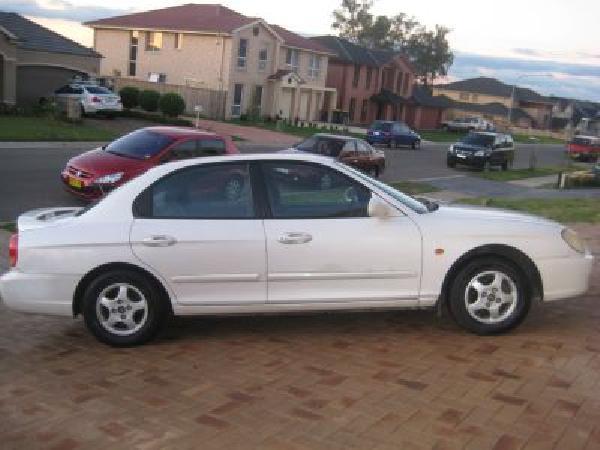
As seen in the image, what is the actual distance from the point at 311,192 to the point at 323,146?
15.2m

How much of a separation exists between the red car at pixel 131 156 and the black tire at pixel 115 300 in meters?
6.88

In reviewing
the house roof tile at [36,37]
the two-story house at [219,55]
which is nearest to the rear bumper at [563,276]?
the house roof tile at [36,37]

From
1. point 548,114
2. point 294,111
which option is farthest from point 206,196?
point 548,114

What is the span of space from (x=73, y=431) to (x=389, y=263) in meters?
2.66

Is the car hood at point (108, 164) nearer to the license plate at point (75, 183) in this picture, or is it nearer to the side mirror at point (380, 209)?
the license plate at point (75, 183)

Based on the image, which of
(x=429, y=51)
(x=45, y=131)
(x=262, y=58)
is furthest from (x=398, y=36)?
(x=45, y=131)

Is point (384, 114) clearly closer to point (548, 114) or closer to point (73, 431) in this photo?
point (548, 114)

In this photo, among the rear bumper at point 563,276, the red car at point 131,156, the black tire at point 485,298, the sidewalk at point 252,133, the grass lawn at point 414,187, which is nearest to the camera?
the black tire at point 485,298

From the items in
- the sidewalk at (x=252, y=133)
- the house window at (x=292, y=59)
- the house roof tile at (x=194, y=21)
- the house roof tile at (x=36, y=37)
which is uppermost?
the house roof tile at (x=194, y=21)

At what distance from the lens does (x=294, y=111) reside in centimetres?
5409

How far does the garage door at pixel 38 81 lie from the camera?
3638cm

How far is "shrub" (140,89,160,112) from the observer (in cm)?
3850

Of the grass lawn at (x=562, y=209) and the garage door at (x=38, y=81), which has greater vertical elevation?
the garage door at (x=38, y=81)

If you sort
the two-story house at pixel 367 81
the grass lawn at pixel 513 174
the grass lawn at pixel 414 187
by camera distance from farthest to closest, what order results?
the two-story house at pixel 367 81, the grass lawn at pixel 513 174, the grass lawn at pixel 414 187
